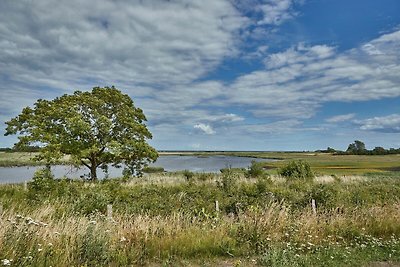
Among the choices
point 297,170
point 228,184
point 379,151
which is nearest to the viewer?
point 228,184

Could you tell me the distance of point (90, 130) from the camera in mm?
24172

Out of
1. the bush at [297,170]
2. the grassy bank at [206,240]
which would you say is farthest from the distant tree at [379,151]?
the grassy bank at [206,240]

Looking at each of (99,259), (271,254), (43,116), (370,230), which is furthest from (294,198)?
(43,116)

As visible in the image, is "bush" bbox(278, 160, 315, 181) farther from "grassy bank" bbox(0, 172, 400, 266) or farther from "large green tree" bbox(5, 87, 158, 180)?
"grassy bank" bbox(0, 172, 400, 266)

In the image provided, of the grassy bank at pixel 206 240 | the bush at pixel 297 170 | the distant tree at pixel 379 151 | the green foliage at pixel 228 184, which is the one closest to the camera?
the grassy bank at pixel 206 240

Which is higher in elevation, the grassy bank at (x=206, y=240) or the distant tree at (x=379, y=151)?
the distant tree at (x=379, y=151)

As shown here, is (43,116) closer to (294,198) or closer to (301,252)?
(294,198)

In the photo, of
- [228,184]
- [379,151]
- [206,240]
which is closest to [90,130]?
[228,184]

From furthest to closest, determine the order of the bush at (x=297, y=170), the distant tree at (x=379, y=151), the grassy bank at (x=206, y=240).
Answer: the distant tree at (x=379, y=151) < the bush at (x=297, y=170) < the grassy bank at (x=206, y=240)

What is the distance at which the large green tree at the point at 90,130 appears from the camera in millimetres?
23266

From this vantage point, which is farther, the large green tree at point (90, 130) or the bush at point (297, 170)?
the bush at point (297, 170)

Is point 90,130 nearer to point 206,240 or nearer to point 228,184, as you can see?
point 228,184

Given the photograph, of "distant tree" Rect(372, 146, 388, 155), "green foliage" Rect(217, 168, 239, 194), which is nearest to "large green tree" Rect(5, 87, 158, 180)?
"green foliage" Rect(217, 168, 239, 194)

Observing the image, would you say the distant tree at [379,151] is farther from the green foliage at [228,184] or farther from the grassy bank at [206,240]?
the grassy bank at [206,240]
